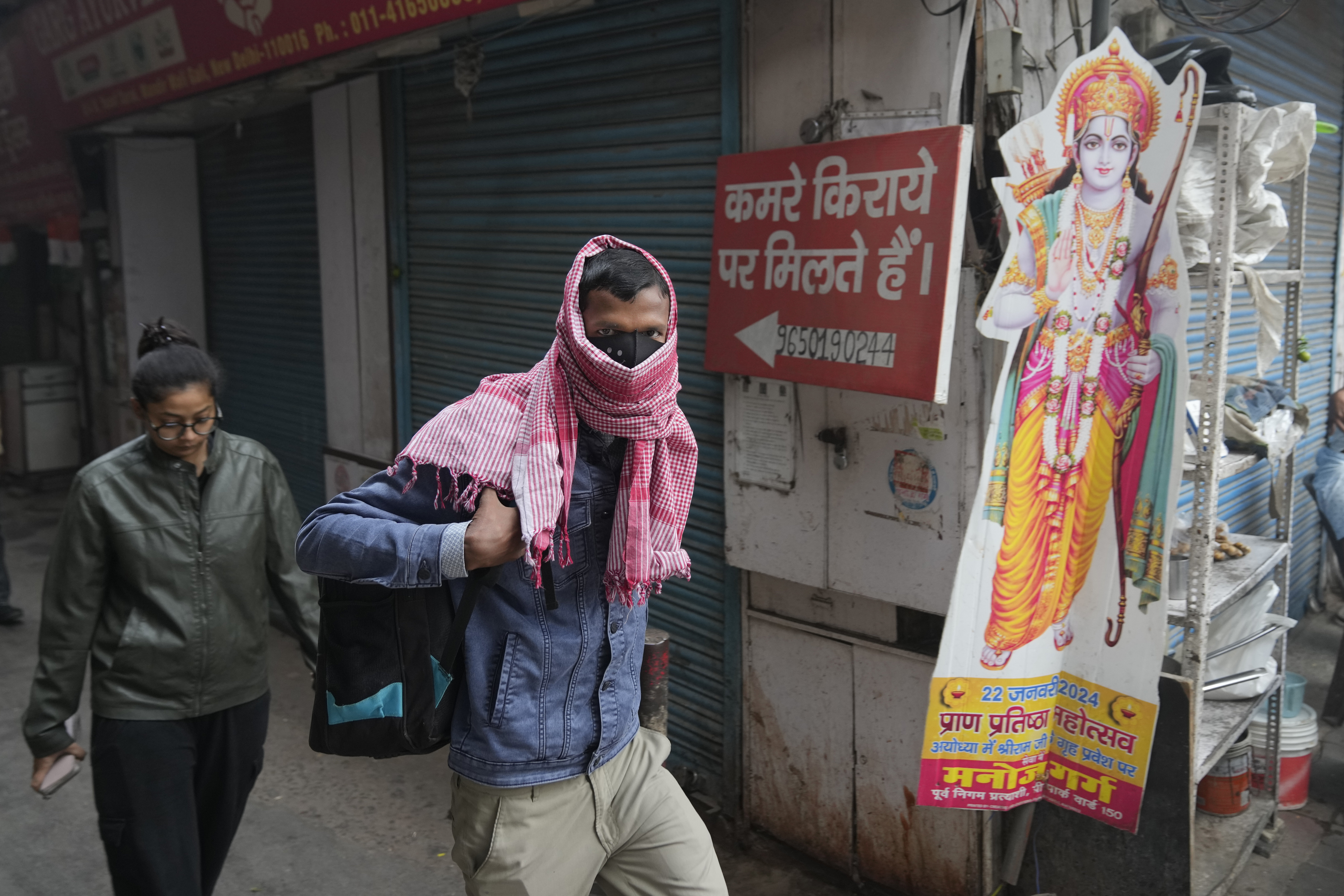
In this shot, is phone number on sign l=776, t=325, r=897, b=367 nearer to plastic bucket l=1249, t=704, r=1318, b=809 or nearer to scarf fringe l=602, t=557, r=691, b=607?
scarf fringe l=602, t=557, r=691, b=607

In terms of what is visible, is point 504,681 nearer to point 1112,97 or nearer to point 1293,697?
point 1112,97

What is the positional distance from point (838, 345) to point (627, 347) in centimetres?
158

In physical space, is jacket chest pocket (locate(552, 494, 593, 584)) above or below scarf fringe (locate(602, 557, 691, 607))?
above

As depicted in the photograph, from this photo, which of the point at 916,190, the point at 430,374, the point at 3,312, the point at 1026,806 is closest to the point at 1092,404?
the point at 916,190

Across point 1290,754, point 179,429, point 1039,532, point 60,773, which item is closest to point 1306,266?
point 1290,754

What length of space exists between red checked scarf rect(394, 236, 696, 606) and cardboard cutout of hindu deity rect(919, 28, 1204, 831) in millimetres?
1064

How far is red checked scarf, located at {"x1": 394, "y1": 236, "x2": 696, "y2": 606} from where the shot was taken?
6.38ft

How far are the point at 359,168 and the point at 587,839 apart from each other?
491cm

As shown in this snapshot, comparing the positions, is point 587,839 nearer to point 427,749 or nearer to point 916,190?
point 427,749

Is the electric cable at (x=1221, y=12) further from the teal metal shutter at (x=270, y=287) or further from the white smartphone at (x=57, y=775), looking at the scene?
the teal metal shutter at (x=270, y=287)

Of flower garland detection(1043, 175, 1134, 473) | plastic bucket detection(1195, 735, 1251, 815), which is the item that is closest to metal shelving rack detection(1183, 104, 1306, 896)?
plastic bucket detection(1195, 735, 1251, 815)

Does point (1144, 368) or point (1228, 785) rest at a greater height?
point (1144, 368)

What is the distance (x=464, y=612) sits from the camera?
2002 millimetres

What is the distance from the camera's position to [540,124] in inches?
194
